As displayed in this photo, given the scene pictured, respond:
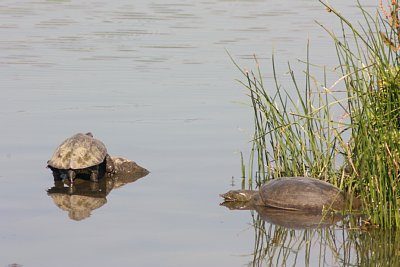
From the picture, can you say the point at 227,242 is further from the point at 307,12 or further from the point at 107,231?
the point at 307,12

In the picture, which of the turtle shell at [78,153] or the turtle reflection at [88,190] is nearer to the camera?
the turtle reflection at [88,190]

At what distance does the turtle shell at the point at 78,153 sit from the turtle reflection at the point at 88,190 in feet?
0.69

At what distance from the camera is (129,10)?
89.3ft

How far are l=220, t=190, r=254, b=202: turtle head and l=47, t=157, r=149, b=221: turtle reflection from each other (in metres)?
1.24

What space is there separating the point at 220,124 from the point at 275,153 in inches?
128

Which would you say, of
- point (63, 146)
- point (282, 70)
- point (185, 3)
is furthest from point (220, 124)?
point (185, 3)

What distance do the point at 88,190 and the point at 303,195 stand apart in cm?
255

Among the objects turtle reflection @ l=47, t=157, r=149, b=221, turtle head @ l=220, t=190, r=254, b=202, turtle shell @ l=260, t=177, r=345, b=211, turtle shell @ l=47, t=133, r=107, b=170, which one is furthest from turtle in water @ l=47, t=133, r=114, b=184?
turtle shell @ l=260, t=177, r=345, b=211

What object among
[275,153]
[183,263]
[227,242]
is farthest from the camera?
[275,153]

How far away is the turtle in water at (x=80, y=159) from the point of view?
11.6 meters

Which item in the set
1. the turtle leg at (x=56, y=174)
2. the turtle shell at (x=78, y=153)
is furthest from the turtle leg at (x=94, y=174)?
the turtle leg at (x=56, y=174)

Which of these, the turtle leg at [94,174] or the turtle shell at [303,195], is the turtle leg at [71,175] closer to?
the turtle leg at [94,174]

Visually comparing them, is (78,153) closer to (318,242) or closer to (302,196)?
(302,196)

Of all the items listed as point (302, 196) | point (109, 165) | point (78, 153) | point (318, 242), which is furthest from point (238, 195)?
point (78, 153)
